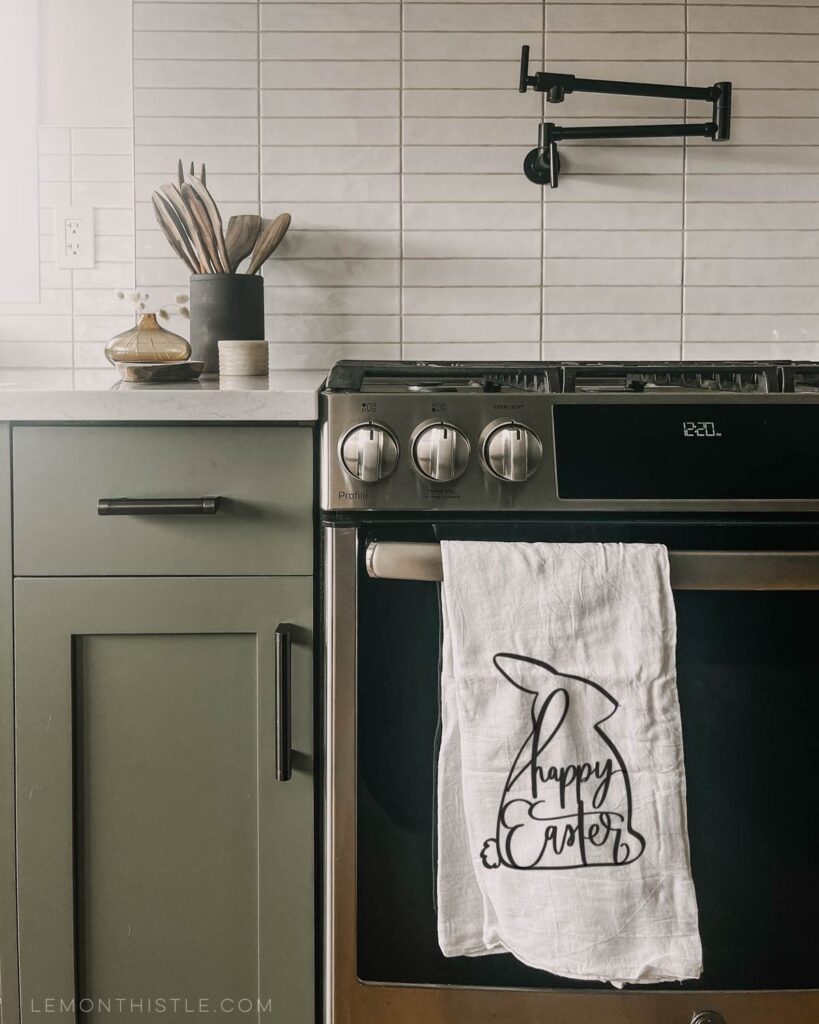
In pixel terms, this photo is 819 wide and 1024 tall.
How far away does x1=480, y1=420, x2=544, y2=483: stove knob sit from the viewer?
1.12 meters

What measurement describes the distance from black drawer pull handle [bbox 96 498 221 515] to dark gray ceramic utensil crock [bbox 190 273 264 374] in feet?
1.61

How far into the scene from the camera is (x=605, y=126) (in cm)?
174

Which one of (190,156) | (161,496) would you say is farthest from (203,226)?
(161,496)

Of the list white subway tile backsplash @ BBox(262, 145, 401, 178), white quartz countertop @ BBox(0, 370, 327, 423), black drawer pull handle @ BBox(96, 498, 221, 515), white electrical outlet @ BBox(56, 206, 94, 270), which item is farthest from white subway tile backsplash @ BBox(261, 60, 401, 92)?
black drawer pull handle @ BBox(96, 498, 221, 515)

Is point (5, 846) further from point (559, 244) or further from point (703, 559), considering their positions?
point (559, 244)

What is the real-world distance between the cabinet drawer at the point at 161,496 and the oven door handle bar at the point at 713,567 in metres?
0.15

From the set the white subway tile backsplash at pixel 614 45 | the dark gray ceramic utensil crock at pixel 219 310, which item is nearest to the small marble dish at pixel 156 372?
the dark gray ceramic utensil crock at pixel 219 310

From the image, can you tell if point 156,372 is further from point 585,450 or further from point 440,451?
point 585,450

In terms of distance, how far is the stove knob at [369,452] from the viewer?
1.12 meters

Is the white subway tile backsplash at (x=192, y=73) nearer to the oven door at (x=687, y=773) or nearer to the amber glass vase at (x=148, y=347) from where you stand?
the amber glass vase at (x=148, y=347)

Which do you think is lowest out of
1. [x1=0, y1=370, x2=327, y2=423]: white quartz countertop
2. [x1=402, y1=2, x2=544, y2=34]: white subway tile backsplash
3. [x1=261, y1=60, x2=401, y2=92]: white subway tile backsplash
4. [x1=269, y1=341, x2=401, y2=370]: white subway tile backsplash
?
[x1=0, y1=370, x2=327, y2=423]: white quartz countertop

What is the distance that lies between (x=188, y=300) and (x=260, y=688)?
83 cm

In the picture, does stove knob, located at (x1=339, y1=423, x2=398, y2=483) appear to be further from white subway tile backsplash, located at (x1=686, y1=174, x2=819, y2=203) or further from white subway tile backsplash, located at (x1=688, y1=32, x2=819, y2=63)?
white subway tile backsplash, located at (x1=688, y1=32, x2=819, y2=63)

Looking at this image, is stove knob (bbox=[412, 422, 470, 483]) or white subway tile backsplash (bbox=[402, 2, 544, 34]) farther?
white subway tile backsplash (bbox=[402, 2, 544, 34])
